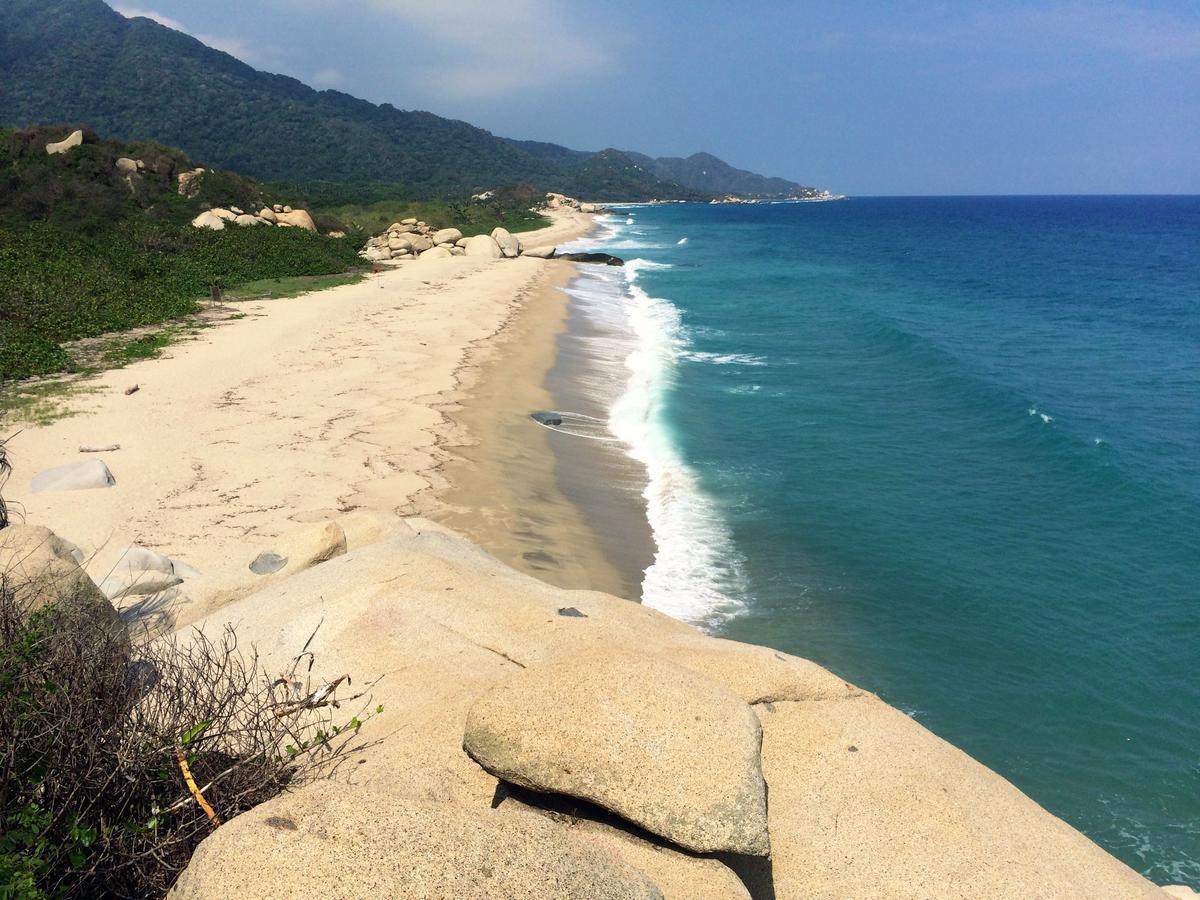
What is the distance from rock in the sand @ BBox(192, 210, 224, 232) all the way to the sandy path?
15.0 meters

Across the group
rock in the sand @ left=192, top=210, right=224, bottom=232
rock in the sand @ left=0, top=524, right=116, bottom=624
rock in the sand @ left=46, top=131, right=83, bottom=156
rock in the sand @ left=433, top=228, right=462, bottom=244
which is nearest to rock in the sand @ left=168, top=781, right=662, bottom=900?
rock in the sand @ left=0, top=524, right=116, bottom=624

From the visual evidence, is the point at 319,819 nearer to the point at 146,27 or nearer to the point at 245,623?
the point at 245,623

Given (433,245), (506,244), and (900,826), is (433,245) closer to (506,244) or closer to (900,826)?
(506,244)

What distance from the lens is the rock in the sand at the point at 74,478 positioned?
11.3 meters

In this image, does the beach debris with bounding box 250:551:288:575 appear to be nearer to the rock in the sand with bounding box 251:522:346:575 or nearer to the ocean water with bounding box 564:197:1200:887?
the rock in the sand with bounding box 251:522:346:575

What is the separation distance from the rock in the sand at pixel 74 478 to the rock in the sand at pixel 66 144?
3510cm

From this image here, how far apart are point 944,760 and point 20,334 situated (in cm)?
2006

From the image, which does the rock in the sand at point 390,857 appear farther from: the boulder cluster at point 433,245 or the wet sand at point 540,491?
the boulder cluster at point 433,245

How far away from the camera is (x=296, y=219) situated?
43.1 metres

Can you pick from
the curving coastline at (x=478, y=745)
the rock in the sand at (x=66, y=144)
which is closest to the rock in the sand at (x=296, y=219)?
the rock in the sand at (x=66, y=144)

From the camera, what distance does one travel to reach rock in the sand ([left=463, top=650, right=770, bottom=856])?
4094 mm

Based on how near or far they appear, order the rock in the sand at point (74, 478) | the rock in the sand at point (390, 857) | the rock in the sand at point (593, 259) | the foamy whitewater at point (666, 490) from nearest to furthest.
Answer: the rock in the sand at point (390, 857)
the rock in the sand at point (74, 478)
the foamy whitewater at point (666, 490)
the rock in the sand at point (593, 259)

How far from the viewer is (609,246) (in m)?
70.8

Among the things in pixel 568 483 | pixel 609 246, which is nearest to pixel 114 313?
pixel 568 483
